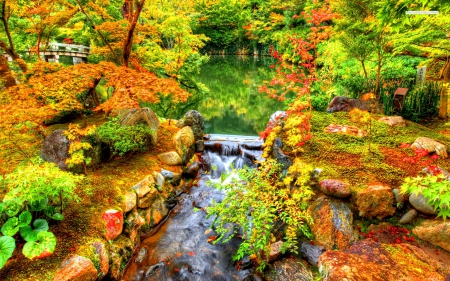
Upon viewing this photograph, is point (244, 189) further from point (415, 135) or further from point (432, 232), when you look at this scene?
point (415, 135)

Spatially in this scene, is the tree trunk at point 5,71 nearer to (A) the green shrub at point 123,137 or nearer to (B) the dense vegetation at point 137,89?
(B) the dense vegetation at point 137,89

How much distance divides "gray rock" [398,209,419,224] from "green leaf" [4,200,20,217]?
5.62 meters

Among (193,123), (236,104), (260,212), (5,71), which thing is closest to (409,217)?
(260,212)

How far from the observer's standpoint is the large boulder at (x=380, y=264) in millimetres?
3086

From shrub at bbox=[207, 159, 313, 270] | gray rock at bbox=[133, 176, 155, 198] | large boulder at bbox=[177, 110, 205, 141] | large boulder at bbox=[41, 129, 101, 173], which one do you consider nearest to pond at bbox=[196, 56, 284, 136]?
large boulder at bbox=[177, 110, 205, 141]

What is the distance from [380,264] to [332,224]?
0.94 metres

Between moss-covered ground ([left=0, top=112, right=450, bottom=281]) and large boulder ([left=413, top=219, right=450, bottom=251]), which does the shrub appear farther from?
large boulder ([left=413, top=219, right=450, bottom=251])

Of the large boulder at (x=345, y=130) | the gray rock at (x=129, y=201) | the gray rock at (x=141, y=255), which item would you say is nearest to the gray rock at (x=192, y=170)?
the gray rock at (x=129, y=201)

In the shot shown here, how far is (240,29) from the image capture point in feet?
106

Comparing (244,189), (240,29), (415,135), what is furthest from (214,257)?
(240,29)

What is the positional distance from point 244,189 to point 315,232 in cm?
141

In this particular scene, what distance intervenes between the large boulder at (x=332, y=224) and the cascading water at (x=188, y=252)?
4.20 feet

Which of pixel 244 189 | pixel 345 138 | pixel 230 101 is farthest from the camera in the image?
pixel 230 101

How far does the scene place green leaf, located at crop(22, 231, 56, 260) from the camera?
3.13 metres
